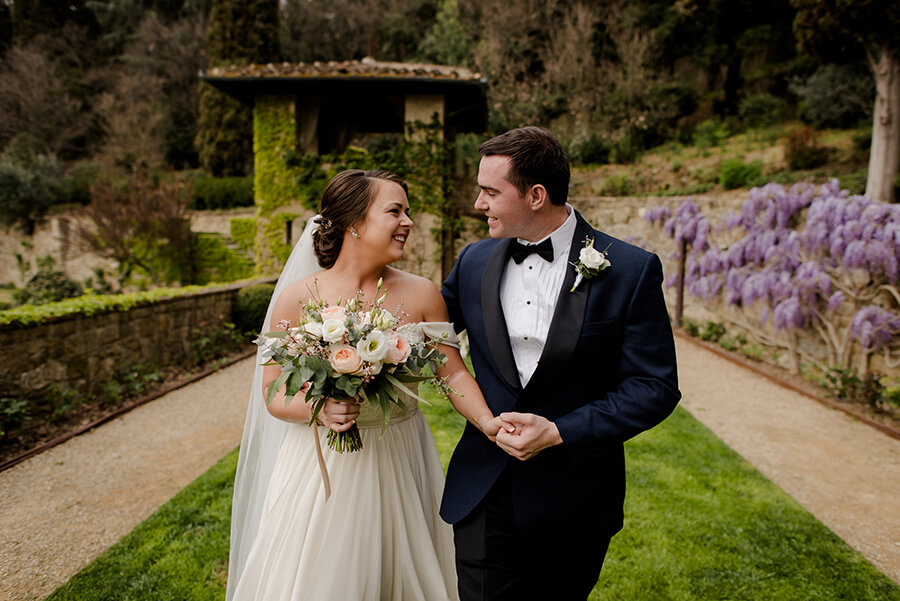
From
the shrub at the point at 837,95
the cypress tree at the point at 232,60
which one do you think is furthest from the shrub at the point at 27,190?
the shrub at the point at 837,95

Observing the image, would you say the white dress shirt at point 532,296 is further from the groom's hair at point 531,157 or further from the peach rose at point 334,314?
the peach rose at point 334,314

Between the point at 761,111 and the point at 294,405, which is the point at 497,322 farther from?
the point at 761,111

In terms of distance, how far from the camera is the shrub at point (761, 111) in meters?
17.2

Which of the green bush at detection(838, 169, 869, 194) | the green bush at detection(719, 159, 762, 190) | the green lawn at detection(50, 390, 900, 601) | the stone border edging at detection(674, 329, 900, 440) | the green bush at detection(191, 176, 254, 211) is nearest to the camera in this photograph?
the green lawn at detection(50, 390, 900, 601)

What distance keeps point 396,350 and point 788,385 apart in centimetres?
692

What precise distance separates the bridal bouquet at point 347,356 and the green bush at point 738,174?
41.7ft

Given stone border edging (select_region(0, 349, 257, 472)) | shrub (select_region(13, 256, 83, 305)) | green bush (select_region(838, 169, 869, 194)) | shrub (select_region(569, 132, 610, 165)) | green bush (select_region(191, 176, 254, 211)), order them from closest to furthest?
stone border edging (select_region(0, 349, 257, 472)) → green bush (select_region(838, 169, 869, 194)) → shrub (select_region(13, 256, 83, 305)) → shrub (select_region(569, 132, 610, 165)) → green bush (select_region(191, 176, 254, 211))

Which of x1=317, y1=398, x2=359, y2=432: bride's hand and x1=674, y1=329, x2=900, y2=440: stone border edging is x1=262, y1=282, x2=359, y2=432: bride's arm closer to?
x1=317, y1=398, x2=359, y2=432: bride's hand

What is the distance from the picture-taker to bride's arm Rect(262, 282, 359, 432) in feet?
5.97

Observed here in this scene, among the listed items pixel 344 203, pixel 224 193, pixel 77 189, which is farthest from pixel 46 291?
pixel 344 203

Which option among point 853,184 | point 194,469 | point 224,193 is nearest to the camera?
point 194,469

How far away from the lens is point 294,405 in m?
2.02

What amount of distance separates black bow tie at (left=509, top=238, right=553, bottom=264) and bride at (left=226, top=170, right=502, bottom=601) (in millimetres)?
394

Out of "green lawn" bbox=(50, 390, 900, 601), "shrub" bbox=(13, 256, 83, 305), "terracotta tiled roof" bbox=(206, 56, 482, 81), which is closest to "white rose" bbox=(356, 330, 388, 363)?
"green lawn" bbox=(50, 390, 900, 601)
